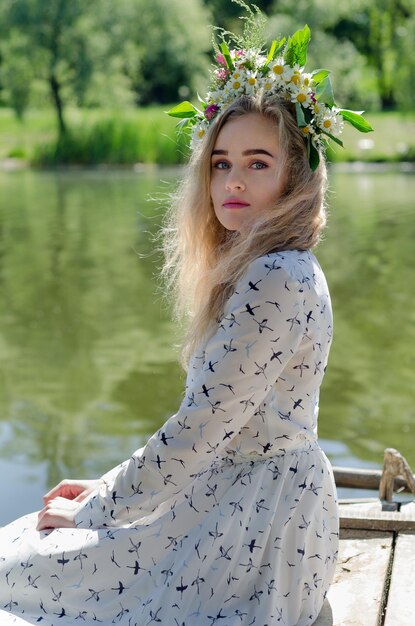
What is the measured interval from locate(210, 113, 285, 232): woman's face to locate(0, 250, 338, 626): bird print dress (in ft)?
0.60

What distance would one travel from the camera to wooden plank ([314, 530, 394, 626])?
2.47 metres

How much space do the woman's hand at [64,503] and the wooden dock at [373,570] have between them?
592 millimetres

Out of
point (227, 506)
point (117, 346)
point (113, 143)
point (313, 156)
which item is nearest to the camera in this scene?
point (227, 506)

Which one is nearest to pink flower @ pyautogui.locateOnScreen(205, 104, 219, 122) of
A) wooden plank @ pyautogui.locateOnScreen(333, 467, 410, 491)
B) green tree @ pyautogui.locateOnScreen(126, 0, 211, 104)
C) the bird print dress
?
the bird print dress

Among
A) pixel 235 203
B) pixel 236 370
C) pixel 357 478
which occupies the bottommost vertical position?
pixel 357 478

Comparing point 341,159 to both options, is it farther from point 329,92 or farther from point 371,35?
point 329,92

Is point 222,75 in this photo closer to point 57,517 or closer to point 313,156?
point 313,156

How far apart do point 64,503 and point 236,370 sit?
0.58 m

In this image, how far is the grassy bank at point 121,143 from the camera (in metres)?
30.9

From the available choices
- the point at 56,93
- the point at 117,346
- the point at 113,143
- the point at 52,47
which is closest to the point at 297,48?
the point at 117,346

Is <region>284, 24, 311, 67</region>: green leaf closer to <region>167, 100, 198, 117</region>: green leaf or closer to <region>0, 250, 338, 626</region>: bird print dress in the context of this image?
<region>167, 100, 198, 117</region>: green leaf

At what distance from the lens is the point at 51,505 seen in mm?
2480

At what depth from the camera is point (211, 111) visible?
2523mm

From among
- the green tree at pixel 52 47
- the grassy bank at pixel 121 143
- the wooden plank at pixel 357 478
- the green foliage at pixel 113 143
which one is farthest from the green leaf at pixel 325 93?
the green tree at pixel 52 47
